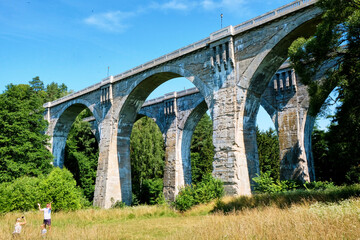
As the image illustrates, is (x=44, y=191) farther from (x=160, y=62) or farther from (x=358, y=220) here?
(x=358, y=220)

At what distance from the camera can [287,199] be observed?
1040 centimetres

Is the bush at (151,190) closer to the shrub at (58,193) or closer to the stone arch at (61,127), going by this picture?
the stone arch at (61,127)

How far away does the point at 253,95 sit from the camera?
14.2 meters

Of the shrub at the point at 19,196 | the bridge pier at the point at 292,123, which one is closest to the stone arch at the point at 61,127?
the shrub at the point at 19,196

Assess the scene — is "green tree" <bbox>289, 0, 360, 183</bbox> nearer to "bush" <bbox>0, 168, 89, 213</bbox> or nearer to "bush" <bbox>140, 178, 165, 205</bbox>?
"bush" <bbox>0, 168, 89, 213</bbox>

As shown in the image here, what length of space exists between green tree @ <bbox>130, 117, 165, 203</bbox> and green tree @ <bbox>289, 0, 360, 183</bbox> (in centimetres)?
2319

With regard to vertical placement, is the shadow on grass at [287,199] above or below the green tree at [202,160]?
below

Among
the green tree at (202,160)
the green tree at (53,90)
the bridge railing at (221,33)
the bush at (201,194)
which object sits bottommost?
the bush at (201,194)

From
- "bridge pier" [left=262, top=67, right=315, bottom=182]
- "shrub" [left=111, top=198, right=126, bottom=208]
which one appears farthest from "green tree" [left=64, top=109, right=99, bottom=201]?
"bridge pier" [left=262, top=67, right=315, bottom=182]

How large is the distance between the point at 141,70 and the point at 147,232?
38.8 ft

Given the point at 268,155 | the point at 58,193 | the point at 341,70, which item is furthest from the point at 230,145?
the point at 268,155

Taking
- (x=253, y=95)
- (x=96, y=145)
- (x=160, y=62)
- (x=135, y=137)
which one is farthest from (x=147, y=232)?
(x=96, y=145)

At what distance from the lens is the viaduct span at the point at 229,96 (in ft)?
43.3

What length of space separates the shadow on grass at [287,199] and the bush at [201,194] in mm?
888
